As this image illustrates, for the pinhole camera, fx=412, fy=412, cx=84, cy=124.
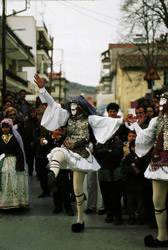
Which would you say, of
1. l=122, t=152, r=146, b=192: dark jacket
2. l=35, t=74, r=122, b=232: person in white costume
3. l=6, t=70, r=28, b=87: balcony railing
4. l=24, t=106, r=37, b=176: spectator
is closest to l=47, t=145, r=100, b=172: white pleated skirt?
l=35, t=74, r=122, b=232: person in white costume

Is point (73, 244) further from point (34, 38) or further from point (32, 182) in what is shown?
point (34, 38)

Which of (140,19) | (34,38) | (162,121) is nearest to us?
(162,121)

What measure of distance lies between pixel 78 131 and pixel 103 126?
1.30 feet

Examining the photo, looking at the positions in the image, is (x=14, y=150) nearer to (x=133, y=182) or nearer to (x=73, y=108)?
(x=73, y=108)

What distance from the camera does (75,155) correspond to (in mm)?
6113

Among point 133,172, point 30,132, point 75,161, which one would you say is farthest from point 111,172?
point 30,132

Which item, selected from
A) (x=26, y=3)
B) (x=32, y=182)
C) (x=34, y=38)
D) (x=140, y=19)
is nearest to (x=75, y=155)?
(x=32, y=182)

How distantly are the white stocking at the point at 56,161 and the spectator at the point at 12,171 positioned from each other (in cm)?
172

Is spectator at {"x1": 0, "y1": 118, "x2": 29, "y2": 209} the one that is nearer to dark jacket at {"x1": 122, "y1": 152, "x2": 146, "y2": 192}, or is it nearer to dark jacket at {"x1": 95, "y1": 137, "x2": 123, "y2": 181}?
dark jacket at {"x1": 95, "y1": 137, "x2": 123, "y2": 181}

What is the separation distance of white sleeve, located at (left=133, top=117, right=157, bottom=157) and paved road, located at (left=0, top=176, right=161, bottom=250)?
1233mm

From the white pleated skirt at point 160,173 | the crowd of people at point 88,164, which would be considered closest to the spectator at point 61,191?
the crowd of people at point 88,164

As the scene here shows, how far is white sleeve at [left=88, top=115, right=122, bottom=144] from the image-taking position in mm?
6289

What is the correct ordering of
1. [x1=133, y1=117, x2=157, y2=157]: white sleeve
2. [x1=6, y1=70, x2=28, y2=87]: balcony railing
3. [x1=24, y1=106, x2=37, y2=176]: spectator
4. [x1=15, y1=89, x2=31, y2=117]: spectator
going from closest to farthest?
1. [x1=133, y1=117, x2=157, y2=157]: white sleeve
2. [x1=24, y1=106, x2=37, y2=176]: spectator
3. [x1=15, y1=89, x2=31, y2=117]: spectator
4. [x1=6, y1=70, x2=28, y2=87]: balcony railing

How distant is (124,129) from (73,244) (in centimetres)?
347
